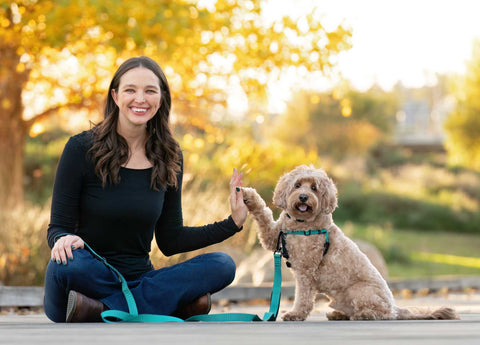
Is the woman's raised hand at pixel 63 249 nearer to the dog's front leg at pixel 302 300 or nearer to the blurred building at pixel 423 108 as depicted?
the dog's front leg at pixel 302 300

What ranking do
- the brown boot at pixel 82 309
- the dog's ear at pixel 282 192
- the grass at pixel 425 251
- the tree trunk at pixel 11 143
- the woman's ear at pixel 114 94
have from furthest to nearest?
the grass at pixel 425 251 → the tree trunk at pixel 11 143 → the woman's ear at pixel 114 94 → the dog's ear at pixel 282 192 → the brown boot at pixel 82 309

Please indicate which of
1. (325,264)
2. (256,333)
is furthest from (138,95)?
(256,333)

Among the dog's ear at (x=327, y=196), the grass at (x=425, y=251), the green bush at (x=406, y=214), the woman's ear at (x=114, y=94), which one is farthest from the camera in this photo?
the green bush at (x=406, y=214)

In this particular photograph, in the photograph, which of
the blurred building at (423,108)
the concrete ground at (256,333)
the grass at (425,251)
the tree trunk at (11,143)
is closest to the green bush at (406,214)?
the grass at (425,251)

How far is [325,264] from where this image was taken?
4.57 m

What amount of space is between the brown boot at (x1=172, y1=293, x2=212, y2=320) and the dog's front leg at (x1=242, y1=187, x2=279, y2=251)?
1.59ft

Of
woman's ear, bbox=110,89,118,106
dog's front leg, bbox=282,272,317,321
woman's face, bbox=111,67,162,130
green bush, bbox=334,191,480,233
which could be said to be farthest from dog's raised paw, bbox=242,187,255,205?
green bush, bbox=334,191,480,233

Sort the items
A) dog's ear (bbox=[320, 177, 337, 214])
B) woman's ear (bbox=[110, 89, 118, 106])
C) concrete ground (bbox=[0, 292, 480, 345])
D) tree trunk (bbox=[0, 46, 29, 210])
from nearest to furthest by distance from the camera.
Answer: concrete ground (bbox=[0, 292, 480, 345]) < dog's ear (bbox=[320, 177, 337, 214]) < woman's ear (bbox=[110, 89, 118, 106]) < tree trunk (bbox=[0, 46, 29, 210])

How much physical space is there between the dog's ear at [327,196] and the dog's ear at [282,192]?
22 centimetres

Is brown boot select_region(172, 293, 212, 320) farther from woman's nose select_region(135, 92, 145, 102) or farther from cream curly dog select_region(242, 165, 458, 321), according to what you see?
woman's nose select_region(135, 92, 145, 102)

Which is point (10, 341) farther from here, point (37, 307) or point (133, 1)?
point (133, 1)

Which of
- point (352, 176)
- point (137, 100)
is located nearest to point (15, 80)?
point (137, 100)

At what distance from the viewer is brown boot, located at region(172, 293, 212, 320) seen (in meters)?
4.72

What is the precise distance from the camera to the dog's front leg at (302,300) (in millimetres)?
4582
